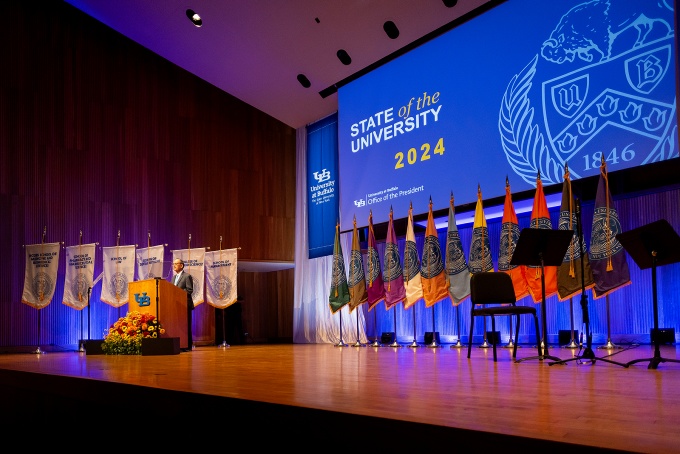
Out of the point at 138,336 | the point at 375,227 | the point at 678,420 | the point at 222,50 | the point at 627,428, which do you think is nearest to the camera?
the point at 627,428

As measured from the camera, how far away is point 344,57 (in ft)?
34.0

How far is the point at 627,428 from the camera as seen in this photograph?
1.86 metres

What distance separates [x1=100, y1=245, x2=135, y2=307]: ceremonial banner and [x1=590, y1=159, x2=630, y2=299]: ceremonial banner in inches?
272

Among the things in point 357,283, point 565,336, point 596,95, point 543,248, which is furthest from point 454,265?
point 543,248

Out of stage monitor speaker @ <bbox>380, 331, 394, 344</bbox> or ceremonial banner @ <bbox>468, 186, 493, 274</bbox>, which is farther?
stage monitor speaker @ <bbox>380, 331, 394, 344</bbox>

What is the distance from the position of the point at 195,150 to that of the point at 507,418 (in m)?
10.9

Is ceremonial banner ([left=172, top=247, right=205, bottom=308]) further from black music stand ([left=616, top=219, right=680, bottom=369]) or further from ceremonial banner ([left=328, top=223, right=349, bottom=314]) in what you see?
black music stand ([left=616, top=219, right=680, bottom=369])

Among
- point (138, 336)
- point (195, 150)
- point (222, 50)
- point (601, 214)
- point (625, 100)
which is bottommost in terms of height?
point (138, 336)

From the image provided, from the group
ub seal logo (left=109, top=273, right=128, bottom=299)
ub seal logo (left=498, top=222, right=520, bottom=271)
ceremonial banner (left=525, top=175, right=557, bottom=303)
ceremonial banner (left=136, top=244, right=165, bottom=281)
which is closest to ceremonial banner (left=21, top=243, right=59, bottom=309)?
ub seal logo (left=109, top=273, right=128, bottom=299)

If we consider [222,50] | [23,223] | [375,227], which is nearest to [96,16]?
[222,50]

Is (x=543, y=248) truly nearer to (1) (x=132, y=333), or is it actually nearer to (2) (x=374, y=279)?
(2) (x=374, y=279)

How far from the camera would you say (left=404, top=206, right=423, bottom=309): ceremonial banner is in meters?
8.59

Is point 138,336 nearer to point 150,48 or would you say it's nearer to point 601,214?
point 601,214

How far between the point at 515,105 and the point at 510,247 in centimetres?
168
